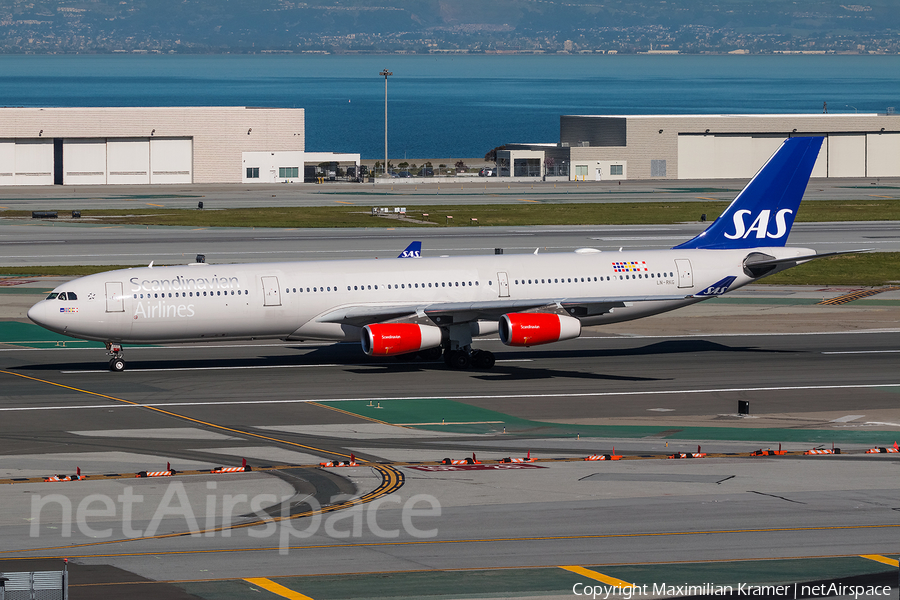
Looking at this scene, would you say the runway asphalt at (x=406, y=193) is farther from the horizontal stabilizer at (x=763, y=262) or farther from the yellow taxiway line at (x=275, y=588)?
the yellow taxiway line at (x=275, y=588)

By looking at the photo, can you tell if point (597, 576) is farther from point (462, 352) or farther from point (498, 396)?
point (462, 352)

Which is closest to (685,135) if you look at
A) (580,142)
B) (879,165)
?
(580,142)

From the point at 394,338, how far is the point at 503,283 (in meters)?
6.50

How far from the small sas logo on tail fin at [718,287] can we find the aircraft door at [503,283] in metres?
8.82

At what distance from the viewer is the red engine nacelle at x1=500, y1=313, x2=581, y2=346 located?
44.9 metres

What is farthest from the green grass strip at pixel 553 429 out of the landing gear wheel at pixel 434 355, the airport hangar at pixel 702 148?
the airport hangar at pixel 702 148

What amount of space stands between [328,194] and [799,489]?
4559 inches

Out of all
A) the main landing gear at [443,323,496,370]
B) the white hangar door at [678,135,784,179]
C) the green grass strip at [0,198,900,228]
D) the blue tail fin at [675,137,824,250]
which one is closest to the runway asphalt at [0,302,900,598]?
the main landing gear at [443,323,496,370]

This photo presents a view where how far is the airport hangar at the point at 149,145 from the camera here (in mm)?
147625

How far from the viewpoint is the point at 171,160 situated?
6083 inches

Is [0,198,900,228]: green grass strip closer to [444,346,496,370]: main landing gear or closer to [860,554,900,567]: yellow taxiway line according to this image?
[444,346,496,370]: main landing gear

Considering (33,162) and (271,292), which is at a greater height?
(33,162)

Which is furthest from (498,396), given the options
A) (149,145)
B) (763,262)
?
(149,145)

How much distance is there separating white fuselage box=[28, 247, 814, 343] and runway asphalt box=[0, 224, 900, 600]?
7.17 ft
